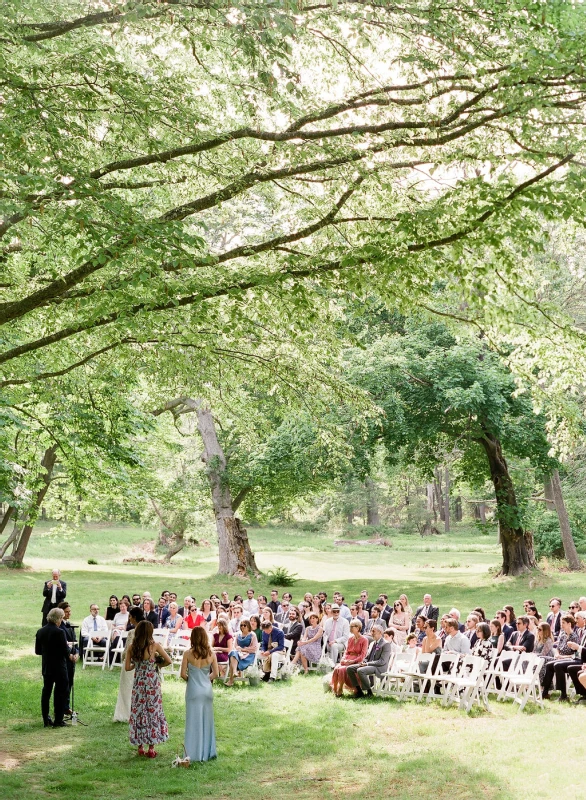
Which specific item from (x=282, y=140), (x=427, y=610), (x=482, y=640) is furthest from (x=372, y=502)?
(x=282, y=140)

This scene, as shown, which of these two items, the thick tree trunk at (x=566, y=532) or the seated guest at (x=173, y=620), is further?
the thick tree trunk at (x=566, y=532)

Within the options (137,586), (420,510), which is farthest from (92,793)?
(420,510)

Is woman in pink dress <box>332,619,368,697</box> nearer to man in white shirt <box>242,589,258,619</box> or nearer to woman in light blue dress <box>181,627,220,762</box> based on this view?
woman in light blue dress <box>181,627,220,762</box>

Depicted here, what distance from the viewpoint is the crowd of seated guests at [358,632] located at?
13.1 meters

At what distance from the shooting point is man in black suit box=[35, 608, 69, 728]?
1098 centimetres

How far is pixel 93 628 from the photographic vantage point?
52.3 feet

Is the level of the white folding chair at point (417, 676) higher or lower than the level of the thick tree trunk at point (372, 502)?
lower

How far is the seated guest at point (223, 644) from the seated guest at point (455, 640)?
3718 millimetres

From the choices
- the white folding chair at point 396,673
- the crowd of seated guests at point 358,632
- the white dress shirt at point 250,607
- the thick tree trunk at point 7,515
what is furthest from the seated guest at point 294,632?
the thick tree trunk at point 7,515

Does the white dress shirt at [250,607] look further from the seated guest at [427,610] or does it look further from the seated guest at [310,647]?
the seated guest at [427,610]

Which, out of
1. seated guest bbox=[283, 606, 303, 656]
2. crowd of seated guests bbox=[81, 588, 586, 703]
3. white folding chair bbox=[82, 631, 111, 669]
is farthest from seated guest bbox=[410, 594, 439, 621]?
white folding chair bbox=[82, 631, 111, 669]

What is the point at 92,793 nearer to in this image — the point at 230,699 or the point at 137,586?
the point at 230,699

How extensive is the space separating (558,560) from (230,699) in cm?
2362

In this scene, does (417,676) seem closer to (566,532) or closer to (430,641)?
(430,641)
